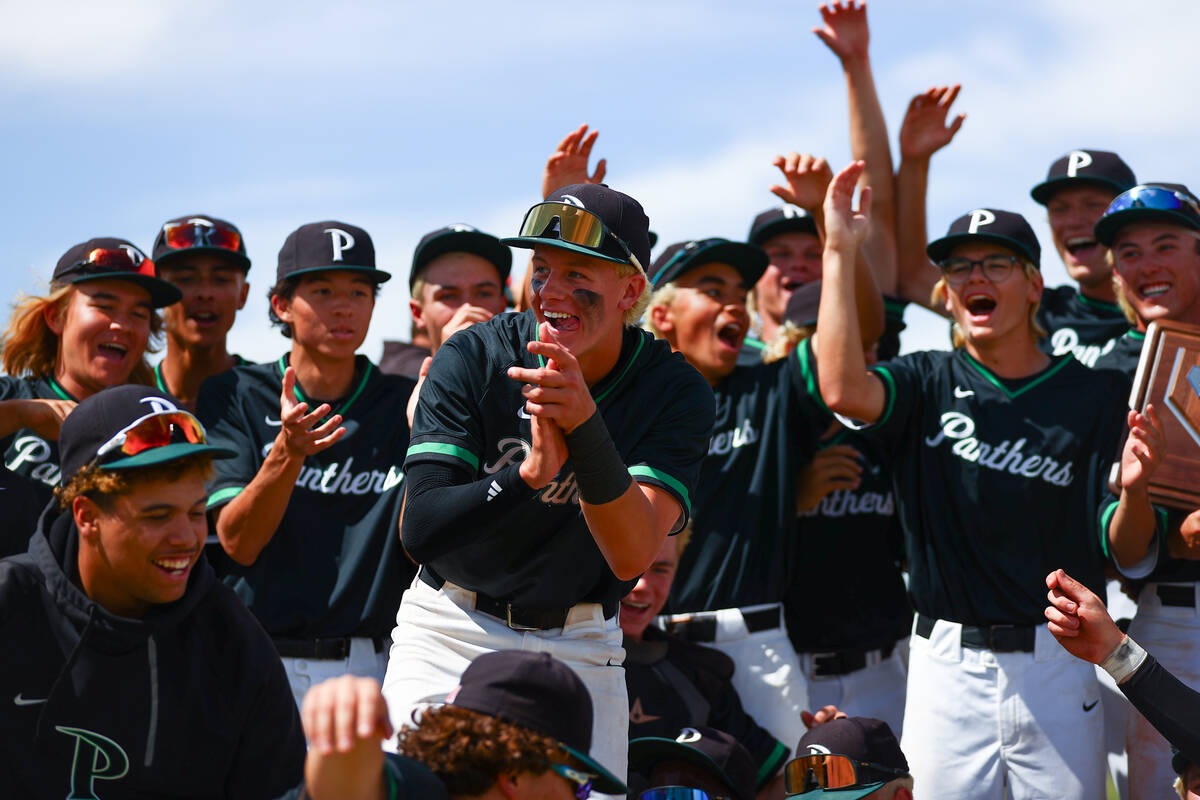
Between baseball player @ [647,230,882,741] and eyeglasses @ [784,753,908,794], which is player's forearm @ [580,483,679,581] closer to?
eyeglasses @ [784,753,908,794]

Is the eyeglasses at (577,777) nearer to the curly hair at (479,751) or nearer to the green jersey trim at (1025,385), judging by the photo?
the curly hair at (479,751)

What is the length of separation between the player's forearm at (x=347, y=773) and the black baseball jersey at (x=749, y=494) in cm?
372

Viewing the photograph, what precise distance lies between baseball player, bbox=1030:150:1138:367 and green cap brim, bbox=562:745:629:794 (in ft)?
15.7

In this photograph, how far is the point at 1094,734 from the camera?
19.2 ft

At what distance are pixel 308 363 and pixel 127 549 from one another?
7.99 feet

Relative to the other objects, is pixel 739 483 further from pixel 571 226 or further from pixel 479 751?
pixel 479 751

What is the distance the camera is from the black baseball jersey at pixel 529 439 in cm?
414

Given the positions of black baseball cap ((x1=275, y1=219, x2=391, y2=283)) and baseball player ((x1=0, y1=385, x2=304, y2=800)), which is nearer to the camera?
baseball player ((x1=0, y1=385, x2=304, y2=800))

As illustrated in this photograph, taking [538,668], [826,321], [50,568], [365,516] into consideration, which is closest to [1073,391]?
[826,321]

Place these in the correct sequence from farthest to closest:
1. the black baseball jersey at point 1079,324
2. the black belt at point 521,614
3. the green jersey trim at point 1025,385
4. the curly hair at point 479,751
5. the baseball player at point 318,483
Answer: the black baseball jersey at point 1079,324 → the green jersey trim at point 1025,385 → the baseball player at point 318,483 → the black belt at point 521,614 → the curly hair at point 479,751

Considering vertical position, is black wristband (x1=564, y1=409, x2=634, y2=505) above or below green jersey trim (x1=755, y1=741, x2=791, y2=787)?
above

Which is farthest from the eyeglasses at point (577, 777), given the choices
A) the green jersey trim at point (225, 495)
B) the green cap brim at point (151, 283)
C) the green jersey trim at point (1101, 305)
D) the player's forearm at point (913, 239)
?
the green jersey trim at point (1101, 305)

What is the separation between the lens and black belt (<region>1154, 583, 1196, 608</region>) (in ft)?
20.0

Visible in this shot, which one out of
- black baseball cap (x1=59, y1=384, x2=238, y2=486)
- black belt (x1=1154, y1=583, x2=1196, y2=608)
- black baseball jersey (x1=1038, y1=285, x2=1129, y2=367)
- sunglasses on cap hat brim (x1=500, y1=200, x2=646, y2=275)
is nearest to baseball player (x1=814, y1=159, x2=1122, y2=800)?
black belt (x1=1154, y1=583, x2=1196, y2=608)
